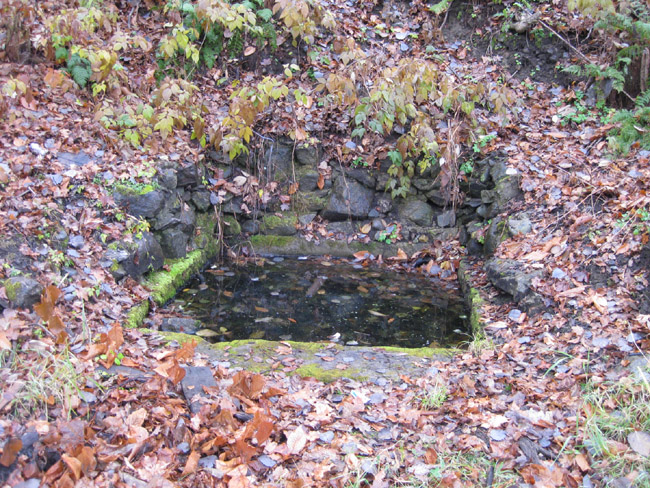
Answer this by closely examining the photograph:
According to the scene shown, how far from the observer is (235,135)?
6.00 m

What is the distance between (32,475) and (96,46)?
5195 mm

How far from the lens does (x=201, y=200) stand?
6066 millimetres

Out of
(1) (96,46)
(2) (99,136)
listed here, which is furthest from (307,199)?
(1) (96,46)

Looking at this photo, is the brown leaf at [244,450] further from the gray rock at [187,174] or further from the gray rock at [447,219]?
the gray rock at [447,219]

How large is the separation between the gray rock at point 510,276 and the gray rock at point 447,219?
1397mm

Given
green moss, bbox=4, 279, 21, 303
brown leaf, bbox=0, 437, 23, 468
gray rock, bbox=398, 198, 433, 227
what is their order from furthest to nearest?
gray rock, bbox=398, 198, 433, 227 → green moss, bbox=4, 279, 21, 303 → brown leaf, bbox=0, 437, 23, 468

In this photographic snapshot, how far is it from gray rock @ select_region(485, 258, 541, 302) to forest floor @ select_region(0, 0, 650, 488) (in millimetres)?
111

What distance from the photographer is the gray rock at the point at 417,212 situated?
21.7 feet

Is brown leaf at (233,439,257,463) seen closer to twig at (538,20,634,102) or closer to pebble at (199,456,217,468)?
pebble at (199,456,217,468)

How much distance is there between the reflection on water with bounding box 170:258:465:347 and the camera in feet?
15.4

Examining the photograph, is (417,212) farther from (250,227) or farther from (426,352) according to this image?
(426,352)

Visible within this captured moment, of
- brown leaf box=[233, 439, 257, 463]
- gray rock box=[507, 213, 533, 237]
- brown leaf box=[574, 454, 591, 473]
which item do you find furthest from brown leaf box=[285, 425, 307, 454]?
gray rock box=[507, 213, 533, 237]

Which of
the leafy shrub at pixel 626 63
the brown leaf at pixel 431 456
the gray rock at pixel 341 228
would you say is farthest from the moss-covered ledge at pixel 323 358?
the leafy shrub at pixel 626 63

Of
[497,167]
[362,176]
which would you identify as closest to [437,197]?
[497,167]
